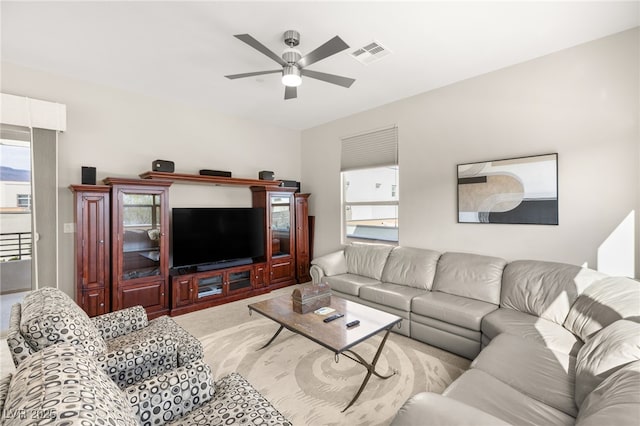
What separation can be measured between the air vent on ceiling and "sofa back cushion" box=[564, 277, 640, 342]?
2.75 m

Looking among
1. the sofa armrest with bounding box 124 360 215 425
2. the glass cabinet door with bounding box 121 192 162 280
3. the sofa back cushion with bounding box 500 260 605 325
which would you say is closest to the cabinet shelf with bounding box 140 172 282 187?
the glass cabinet door with bounding box 121 192 162 280

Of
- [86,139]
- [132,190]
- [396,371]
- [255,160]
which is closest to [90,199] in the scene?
[132,190]

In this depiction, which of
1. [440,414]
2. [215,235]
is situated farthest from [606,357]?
[215,235]

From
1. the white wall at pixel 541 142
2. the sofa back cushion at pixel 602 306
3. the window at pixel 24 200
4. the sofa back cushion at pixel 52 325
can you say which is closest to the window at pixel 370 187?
the white wall at pixel 541 142

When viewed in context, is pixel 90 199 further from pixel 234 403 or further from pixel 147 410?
pixel 234 403

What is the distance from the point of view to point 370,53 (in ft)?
9.40

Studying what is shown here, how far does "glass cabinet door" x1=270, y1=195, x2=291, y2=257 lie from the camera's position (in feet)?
15.9

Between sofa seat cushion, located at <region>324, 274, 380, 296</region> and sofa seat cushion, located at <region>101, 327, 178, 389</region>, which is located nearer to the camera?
sofa seat cushion, located at <region>101, 327, 178, 389</region>

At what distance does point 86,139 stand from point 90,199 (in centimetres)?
85

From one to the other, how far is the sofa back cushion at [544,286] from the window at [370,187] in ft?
5.66

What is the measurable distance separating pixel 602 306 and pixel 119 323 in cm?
363

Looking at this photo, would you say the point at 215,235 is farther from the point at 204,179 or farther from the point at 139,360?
the point at 139,360

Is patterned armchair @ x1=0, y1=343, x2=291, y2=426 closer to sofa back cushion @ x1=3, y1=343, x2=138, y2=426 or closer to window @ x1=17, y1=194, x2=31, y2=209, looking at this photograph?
sofa back cushion @ x1=3, y1=343, x2=138, y2=426

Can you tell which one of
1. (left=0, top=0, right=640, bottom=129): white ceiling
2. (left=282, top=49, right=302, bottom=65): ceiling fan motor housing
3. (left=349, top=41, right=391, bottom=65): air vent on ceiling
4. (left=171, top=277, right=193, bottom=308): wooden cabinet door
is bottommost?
(left=171, top=277, right=193, bottom=308): wooden cabinet door
